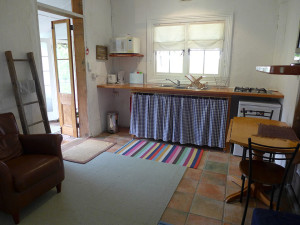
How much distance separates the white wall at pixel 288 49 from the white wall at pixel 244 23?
0.31 ft

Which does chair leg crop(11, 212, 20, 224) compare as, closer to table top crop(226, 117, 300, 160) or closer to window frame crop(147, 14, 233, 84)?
table top crop(226, 117, 300, 160)

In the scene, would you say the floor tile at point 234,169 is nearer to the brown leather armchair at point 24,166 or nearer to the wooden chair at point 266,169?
the wooden chair at point 266,169

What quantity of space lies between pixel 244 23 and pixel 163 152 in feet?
8.11

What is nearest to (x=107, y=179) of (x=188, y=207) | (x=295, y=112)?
(x=188, y=207)

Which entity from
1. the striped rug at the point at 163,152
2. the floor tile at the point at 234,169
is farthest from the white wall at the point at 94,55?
the floor tile at the point at 234,169

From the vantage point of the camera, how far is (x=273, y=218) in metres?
1.39

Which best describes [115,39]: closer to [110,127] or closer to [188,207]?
[110,127]

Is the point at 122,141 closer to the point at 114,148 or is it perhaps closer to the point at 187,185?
the point at 114,148

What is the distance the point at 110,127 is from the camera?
4.31 metres

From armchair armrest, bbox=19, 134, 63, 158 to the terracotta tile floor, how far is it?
1.28 m

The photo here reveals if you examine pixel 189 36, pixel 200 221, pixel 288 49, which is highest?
pixel 189 36

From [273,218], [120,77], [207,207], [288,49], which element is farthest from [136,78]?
[273,218]

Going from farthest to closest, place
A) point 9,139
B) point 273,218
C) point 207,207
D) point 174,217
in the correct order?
point 9,139, point 207,207, point 174,217, point 273,218

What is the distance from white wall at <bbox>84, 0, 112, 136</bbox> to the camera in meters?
3.80
